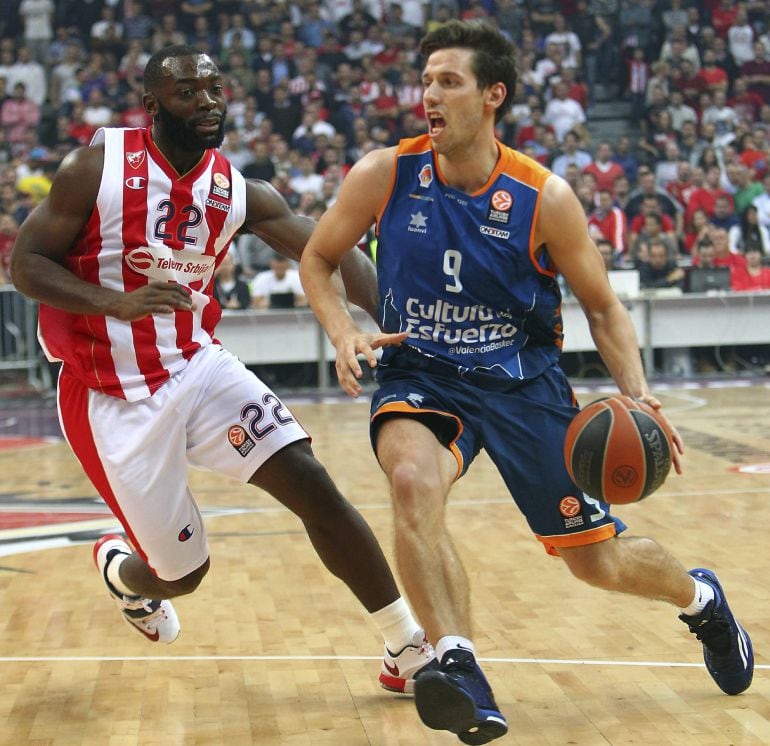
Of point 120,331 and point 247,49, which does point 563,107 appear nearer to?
point 247,49

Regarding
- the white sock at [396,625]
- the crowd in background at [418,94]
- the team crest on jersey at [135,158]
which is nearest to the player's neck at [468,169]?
the team crest on jersey at [135,158]

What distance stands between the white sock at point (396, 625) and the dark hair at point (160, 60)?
1903 millimetres

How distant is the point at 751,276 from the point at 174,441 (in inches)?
470

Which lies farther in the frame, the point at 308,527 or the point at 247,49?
the point at 247,49

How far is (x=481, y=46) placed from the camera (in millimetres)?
4148

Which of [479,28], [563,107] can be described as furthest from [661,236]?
[479,28]

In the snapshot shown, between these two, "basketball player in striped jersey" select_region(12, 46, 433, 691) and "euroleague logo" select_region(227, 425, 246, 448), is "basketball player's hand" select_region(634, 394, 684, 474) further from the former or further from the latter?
"euroleague logo" select_region(227, 425, 246, 448)

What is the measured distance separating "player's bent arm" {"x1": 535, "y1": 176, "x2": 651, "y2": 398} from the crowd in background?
11.4 m

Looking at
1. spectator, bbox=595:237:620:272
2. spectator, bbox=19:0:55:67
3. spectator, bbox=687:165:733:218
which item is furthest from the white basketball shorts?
spectator, bbox=19:0:55:67

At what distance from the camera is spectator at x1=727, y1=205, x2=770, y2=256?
628 inches

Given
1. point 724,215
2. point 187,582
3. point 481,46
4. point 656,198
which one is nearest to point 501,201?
point 481,46

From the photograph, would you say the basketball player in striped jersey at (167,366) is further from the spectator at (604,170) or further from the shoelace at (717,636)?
the spectator at (604,170)

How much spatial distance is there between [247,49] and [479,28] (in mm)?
15690

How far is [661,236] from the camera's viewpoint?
15.6 m
